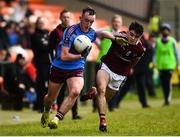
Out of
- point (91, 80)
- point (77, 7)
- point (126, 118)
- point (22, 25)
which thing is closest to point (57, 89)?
point (126, 118)

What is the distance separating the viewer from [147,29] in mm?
35562

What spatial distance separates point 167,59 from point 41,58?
4575 millimetres

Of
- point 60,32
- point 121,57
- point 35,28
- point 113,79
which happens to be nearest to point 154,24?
point 35,28

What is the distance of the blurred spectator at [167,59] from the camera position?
2412 centimetres

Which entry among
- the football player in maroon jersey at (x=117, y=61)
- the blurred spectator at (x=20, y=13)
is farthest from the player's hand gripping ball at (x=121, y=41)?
the blurred spectator at (x=20, y=13)

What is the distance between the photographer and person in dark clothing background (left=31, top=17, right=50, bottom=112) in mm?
21284

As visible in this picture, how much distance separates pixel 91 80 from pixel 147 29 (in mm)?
10462

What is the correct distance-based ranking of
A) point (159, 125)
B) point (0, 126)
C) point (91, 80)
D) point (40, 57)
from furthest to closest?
1. point (91, 80)
2. point (40, 57)
3. point (0, 126)
4. point (159, 125)

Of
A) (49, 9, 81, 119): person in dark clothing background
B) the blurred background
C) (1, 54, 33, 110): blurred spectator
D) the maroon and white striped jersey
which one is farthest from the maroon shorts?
(1, 54, 33, 110): blurred spectator

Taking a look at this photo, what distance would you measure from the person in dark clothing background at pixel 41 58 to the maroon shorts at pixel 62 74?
624 centimetres

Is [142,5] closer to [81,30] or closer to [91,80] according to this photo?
[91,80]

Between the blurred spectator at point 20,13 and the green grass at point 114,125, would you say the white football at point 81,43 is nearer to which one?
the green grass at point 114,125

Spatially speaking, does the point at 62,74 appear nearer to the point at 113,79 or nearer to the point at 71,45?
the point at 71,45

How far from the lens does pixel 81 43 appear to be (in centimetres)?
1435
